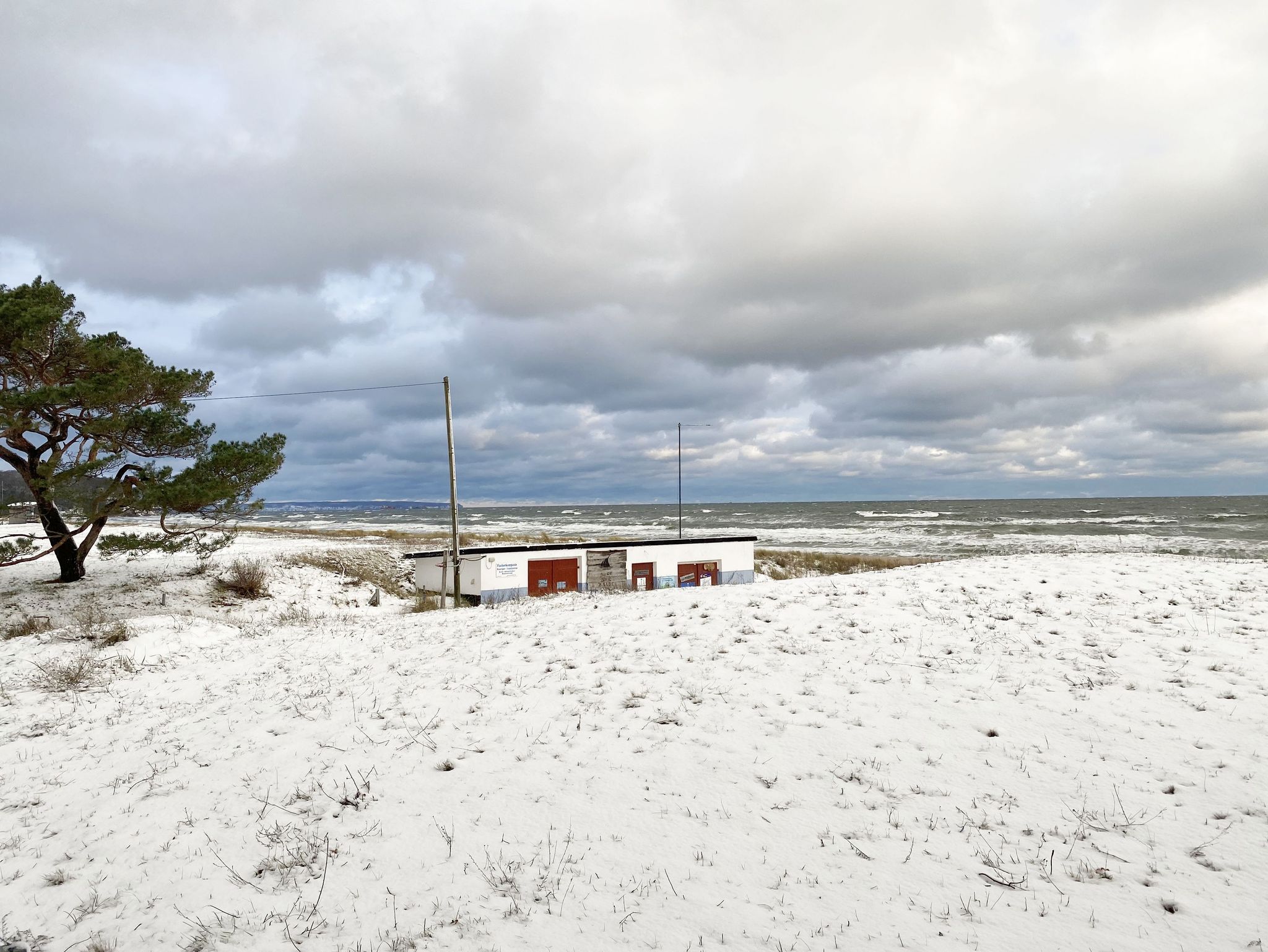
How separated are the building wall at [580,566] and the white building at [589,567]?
3 cm

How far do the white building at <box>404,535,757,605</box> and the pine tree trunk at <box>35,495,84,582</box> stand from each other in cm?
1251

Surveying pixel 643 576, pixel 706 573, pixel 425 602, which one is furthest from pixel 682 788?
pixel 706 573

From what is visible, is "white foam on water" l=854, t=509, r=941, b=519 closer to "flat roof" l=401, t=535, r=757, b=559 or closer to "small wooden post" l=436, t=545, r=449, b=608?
"flat roof" l=401, t=535, r=757, b=559

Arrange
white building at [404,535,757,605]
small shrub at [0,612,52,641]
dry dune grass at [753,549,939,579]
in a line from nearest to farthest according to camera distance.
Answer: small shrub at [0,612,52,641]
white building at [404,535,757,605]
dry dune grass at [753,549,939,579]

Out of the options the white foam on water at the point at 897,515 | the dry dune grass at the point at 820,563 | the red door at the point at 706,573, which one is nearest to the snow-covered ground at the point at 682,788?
the red door at the point at 706,573

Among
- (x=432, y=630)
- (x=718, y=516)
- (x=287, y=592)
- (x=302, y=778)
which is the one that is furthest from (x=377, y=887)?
(x=718, y=516)

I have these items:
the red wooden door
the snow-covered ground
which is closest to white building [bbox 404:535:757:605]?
the red wooden door

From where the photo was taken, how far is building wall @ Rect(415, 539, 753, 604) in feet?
90.7

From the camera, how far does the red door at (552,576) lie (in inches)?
1130

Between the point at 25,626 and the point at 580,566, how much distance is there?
18.6 metres

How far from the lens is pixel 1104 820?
5770mm

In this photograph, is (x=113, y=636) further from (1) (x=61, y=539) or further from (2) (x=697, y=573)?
(2) (x=697, y=573)

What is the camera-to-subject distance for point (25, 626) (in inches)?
663

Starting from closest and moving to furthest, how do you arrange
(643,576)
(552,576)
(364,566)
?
(552,576), (643,576), (364,566)
